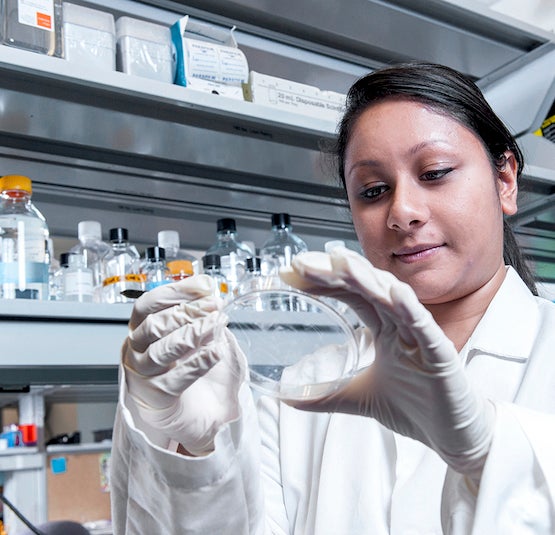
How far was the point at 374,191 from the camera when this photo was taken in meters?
1.18

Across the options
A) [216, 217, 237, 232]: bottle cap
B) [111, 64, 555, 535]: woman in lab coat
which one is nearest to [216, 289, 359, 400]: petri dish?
[111, 64, 555, 535]: woman in lab coat

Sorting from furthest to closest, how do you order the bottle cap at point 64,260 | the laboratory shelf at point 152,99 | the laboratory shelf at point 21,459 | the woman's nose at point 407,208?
the laboratory shelf at point 21,459
the bottle cap at point 64,260
the laboratory shelf at point 152,99
the woman's nose at point 407,208

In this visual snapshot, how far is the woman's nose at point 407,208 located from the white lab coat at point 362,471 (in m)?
0.21

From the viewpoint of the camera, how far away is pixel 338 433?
117cm

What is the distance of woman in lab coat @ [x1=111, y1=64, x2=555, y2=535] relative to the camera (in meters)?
0.75

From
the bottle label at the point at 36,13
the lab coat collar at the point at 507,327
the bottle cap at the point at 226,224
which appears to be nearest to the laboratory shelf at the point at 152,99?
the bottle label at the point at 36,13

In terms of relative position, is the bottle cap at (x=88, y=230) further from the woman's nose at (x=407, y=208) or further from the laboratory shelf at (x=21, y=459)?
the laboratory shelf at (x=21, y=459)

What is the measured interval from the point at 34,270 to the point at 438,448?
98 centimetres

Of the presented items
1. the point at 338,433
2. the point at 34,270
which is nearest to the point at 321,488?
the point at 338,433

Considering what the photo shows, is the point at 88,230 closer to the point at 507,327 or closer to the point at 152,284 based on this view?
the point at 152,284

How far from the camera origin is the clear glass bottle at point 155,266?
1793mm

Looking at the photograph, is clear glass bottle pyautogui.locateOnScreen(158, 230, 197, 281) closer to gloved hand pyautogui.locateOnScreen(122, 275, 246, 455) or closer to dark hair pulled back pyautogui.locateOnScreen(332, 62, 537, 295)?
dark hair pulled back pyautogui.locateOnScreen(332, 62, 537, 295)

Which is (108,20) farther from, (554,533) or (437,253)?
(554,533)

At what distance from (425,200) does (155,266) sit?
0.95 meters
